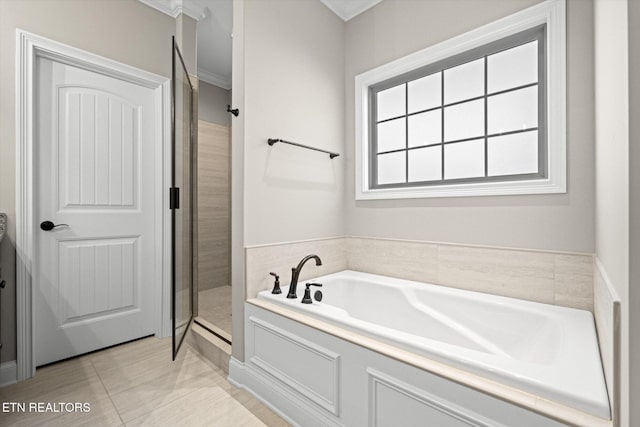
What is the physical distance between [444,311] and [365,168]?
1.20 metres

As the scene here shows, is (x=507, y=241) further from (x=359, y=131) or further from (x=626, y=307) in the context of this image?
(x=359, y=131)

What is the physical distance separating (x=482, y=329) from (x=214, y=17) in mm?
3242

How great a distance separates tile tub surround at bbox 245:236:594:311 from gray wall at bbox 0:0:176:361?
1491 millimetres

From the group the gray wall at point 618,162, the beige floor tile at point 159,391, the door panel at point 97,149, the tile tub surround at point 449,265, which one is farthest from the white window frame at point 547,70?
the door panel at point 97,149

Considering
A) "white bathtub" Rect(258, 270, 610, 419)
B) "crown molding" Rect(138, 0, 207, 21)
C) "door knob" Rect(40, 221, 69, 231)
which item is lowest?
"white bathtub" Rect(258, 270, 610, 419)

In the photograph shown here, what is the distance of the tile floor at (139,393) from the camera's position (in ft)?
4.89

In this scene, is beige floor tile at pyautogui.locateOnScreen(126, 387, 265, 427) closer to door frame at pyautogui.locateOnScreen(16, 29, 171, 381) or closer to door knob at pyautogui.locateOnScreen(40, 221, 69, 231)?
door frame at pyautogui.locateOnScreen(16, 29, 171, 381)

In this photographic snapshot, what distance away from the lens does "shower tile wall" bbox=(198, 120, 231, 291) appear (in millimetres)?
3493

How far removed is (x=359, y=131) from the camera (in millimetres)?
2375

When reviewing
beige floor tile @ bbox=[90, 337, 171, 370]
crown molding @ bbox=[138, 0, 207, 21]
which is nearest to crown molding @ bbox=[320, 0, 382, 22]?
crown molding @ bbox=[138, 0, 207, 21]

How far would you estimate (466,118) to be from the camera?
1927mm

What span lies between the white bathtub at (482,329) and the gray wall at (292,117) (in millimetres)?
475

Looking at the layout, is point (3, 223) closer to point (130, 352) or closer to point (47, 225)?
point (47, 225)

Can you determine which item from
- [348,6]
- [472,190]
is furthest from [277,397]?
[348,6]
